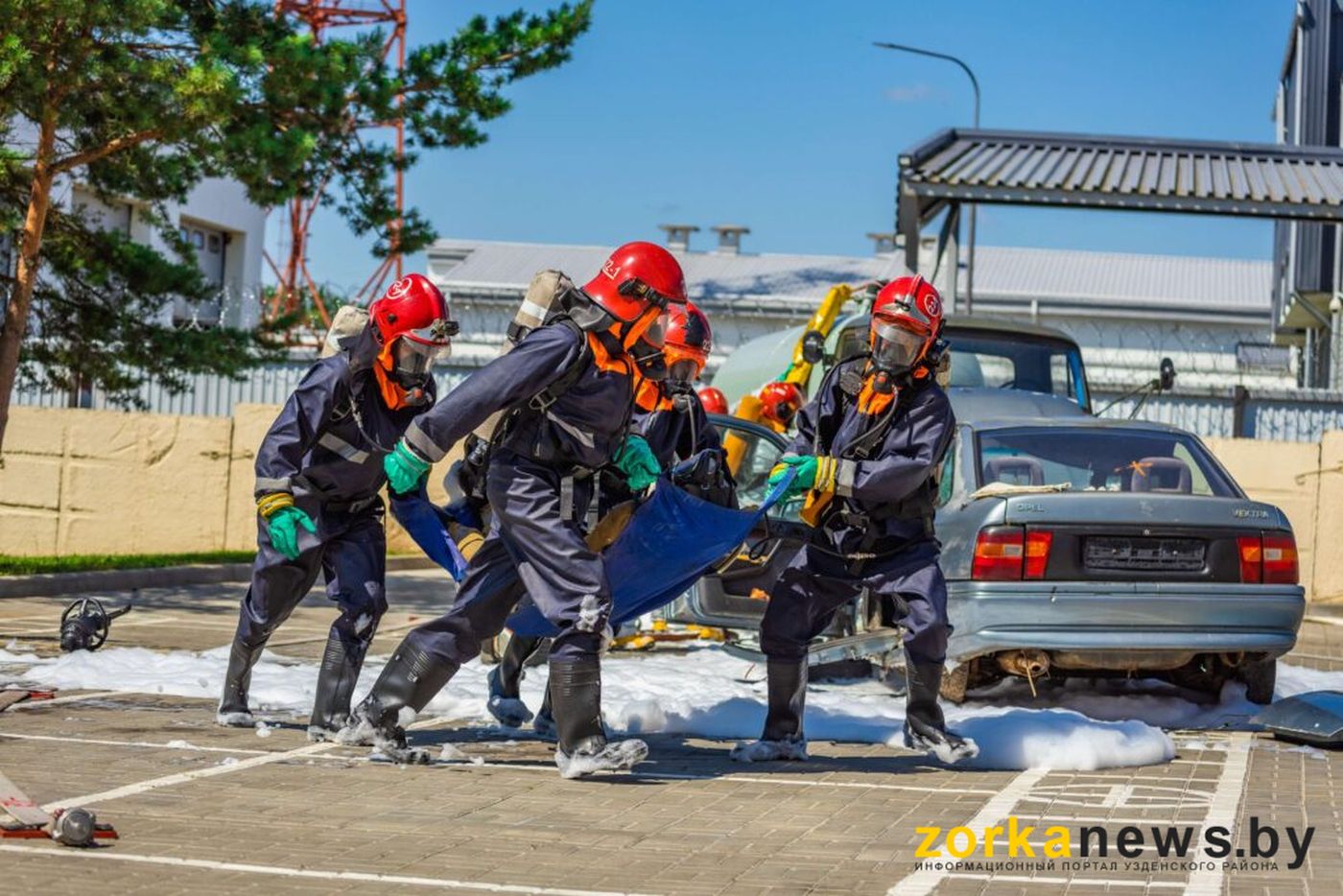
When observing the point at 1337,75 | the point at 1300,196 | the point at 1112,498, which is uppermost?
the point at 1337,75

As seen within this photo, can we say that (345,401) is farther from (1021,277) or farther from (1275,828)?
(1021,277)

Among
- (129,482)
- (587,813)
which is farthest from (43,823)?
(129,482)

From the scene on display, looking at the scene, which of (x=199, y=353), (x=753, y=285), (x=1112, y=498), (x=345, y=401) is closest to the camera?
(x=345, y=401)

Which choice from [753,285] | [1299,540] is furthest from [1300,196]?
[753,285]

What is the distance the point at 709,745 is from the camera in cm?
839

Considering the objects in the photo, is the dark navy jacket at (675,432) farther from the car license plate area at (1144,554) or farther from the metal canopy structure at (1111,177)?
the metal canopy structure at (1111,177)

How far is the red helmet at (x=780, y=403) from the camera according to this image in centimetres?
1427

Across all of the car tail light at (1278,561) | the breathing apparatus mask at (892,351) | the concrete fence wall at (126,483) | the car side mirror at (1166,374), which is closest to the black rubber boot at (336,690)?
the breathing apparatus mask at (892,351)

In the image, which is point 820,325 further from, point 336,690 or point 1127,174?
point 336,690

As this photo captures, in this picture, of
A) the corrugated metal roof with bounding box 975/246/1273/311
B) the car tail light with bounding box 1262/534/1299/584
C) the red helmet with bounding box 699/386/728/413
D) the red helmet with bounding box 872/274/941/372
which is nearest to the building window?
the corrugated metal roof with bounding box 975/246/1273/311

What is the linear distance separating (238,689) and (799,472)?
2611 millimetres

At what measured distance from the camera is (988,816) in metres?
6.59

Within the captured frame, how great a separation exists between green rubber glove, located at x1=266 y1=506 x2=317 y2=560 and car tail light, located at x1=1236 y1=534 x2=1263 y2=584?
448cm

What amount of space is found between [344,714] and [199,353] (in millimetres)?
10091
